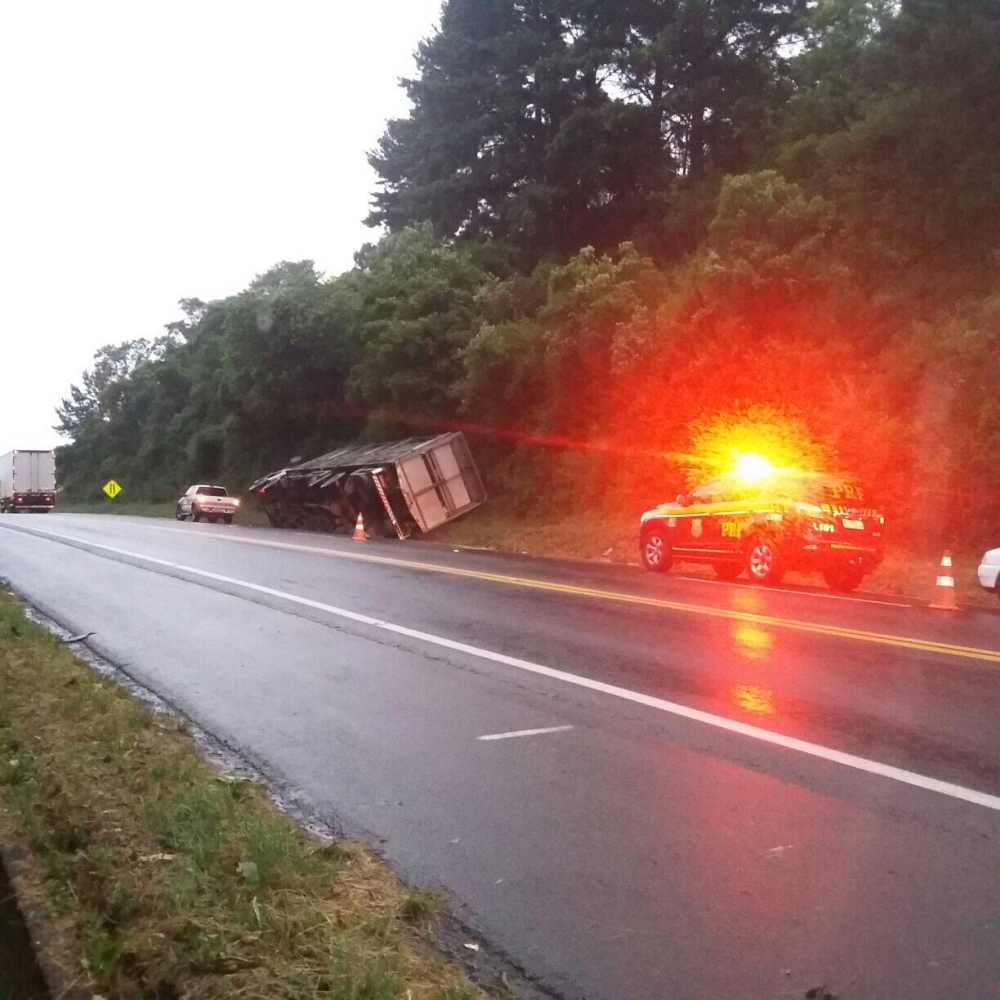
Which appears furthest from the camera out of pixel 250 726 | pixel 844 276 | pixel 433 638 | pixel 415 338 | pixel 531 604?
pixel 415 338

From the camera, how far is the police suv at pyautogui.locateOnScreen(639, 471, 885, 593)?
56.9 feet

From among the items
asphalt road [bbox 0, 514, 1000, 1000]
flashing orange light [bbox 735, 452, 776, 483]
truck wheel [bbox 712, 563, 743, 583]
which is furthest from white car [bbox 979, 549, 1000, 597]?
truck wheel [bbox 712, 563, 743, 583]

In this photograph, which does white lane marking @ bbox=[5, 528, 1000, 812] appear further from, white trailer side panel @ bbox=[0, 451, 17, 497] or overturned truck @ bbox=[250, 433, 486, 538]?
white trailer side panel @ bbox=[0, 451, 17, 497]

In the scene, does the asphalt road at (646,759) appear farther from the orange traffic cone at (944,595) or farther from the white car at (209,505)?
the white car at (209,505)

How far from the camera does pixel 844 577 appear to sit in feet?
59.5

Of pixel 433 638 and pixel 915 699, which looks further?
pixel 433 638

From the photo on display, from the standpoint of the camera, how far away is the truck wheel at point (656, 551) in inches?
801

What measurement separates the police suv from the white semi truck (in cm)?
4868

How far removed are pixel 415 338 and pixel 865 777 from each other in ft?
105

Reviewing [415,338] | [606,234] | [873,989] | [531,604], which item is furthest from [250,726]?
[606,234]

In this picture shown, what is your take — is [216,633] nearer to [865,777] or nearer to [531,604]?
[531,604]

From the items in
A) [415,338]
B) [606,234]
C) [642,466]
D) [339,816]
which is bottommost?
[339,816]

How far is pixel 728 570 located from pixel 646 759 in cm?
1212

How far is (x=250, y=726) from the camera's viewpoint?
28.2 feet
